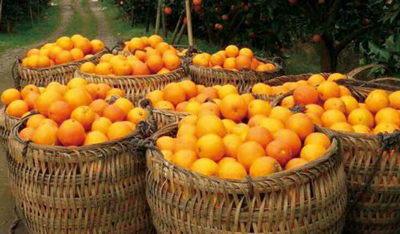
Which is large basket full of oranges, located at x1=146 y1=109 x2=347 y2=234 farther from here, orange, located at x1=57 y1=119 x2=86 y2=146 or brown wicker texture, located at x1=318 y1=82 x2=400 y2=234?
orange, located at x1=57 y1=119 x2=86 y2=146

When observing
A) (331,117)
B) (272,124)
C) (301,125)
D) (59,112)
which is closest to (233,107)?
(272,124)

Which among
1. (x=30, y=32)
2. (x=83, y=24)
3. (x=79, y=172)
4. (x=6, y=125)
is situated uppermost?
(x=79, y=172)

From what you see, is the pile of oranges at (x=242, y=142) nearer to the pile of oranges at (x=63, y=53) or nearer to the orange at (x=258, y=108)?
the orange at (x=258, y=108)

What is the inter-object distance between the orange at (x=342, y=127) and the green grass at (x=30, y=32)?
11.8m

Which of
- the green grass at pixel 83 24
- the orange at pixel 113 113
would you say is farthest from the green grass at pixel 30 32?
the orange at pixel 113 113

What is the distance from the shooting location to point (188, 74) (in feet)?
15.0

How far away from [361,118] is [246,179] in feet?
3.86

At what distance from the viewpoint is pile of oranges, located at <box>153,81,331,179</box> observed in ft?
8.20

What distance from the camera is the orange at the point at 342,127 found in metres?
2.95

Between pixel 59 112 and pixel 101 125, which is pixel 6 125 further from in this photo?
pixel 101 125

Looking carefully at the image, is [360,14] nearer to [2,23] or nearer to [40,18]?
[2,23]

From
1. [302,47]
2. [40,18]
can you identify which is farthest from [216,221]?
[40,18]

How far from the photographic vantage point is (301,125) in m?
2.79

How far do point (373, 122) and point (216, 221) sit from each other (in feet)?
4.52
